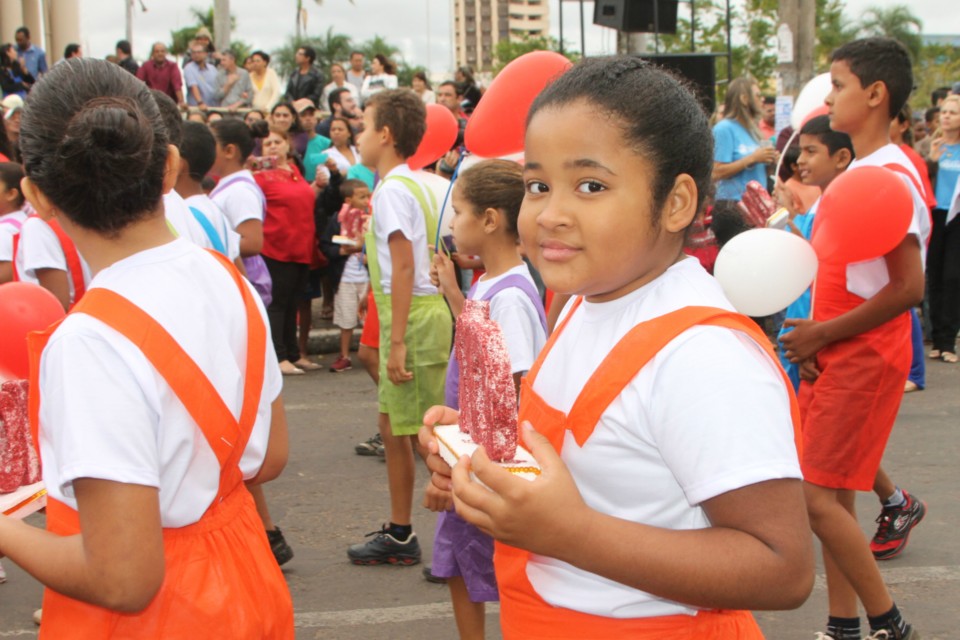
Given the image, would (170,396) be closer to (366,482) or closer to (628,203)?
(628,203)

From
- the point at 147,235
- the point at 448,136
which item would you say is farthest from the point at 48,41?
the point at 147,235

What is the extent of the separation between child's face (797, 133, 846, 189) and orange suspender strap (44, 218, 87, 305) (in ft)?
10.0

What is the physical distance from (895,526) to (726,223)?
2.16m

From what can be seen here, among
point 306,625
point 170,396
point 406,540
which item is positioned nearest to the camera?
point 170,396

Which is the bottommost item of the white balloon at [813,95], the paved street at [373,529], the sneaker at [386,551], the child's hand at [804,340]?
the paved street at [373,529]

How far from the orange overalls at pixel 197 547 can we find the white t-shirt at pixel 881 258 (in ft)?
7.96

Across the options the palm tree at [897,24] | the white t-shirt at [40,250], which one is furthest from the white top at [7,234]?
the palm tree at [897,24]

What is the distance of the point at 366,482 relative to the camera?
235 inches

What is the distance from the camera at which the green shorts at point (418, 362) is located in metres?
4.83

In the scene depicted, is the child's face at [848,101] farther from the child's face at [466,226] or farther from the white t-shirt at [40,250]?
the white t-shirt at [40,250]

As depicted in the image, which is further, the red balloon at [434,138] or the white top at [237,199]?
the white top at [237,199]

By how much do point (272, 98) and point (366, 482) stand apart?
965cm

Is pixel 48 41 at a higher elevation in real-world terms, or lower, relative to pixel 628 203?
higher

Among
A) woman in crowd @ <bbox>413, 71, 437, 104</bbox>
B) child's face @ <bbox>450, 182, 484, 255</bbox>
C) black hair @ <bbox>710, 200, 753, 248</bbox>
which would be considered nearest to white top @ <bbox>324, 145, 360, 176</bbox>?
woman in crowd @ <bbox>413, 71, 437, 104</bbox>
